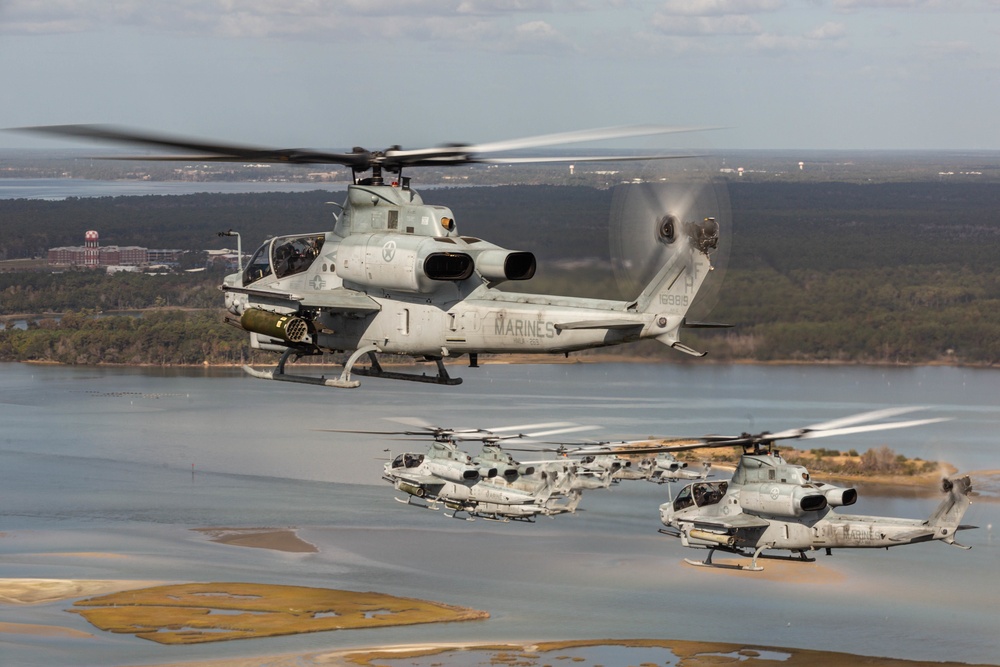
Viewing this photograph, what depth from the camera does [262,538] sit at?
49.8 meters

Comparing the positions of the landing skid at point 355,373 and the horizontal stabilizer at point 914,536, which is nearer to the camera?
the landing skid at point 355,373

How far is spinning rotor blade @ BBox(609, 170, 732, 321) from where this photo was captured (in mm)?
17656

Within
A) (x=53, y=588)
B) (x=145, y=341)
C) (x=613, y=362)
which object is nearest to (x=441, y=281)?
(x=53, y=588)

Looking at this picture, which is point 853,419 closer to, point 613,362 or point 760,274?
point 760,274

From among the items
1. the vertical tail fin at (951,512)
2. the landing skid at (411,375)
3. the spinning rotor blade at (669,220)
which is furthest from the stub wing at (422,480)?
the spinning rotor blade at (669,220)

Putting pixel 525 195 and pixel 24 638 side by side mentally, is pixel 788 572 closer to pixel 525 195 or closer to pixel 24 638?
pixel 525 195

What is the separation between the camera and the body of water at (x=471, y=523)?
1591 inches

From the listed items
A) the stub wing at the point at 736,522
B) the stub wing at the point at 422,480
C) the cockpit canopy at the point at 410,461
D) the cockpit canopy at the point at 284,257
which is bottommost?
the stub wing at the point at 422,480

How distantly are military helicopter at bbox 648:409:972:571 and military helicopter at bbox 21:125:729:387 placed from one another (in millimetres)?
10377

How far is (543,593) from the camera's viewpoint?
43.6m

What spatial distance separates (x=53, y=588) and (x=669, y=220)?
99.3ft

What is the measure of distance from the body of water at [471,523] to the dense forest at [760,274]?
2.84 meters

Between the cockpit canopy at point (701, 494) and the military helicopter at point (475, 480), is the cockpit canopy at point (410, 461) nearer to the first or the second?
the military helicopter at point (475, 480)

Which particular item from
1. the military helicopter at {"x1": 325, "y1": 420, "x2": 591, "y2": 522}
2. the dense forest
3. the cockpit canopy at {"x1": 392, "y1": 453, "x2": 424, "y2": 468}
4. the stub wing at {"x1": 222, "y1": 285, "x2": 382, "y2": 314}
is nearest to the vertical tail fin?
the dense forest
